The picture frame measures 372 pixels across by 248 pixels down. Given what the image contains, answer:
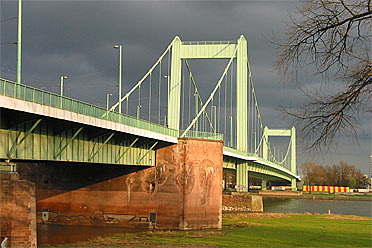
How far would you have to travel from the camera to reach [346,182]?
188875 millimetres

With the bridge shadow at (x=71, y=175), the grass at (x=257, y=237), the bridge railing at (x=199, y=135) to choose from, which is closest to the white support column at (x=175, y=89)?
the bridge railing at (x=199, y=135)

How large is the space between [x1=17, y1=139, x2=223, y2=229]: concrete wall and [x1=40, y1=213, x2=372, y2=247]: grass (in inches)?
107

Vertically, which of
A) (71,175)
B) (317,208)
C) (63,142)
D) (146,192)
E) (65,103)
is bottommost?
(317,208)

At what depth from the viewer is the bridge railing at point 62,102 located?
22125 millimetres

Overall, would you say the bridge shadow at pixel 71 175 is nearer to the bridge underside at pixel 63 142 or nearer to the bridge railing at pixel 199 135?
the bridge underside at pixel 63 142

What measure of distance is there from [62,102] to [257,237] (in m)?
16.8

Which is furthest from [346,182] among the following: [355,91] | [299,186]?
[355,91]

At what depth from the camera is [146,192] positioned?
139 feet

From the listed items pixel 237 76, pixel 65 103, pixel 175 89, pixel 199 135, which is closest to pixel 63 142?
pixel 65 103

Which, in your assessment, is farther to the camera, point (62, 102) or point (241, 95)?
point (241, 95)

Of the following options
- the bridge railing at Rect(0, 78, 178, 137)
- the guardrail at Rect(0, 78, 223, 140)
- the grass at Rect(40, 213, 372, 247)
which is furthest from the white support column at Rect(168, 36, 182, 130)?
the grass at Rect(40, 213, 372, 247)

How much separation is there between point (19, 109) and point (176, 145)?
71.1 feet

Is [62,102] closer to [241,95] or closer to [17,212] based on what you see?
[17,212]

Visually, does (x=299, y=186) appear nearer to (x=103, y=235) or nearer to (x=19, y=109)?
(x=103, y=235)
